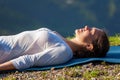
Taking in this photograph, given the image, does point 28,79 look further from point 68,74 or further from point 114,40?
point 114,40

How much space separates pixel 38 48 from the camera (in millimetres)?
6156

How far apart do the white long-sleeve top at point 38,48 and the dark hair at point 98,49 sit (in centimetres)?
31

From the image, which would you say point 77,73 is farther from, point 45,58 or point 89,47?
point 89,47

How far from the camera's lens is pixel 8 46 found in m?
6.18

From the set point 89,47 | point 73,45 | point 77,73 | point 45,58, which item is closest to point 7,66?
point 45,58

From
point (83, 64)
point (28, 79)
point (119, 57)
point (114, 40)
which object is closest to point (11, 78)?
point (28, 79)

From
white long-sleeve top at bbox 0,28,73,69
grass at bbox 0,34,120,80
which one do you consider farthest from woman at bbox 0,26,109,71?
grass at bbox 0,34,120,80

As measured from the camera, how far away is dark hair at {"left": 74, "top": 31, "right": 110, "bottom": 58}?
6325 mm

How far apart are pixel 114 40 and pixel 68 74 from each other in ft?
11.9

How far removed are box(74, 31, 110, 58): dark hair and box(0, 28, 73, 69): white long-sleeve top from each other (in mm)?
311

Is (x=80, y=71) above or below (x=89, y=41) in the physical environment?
below

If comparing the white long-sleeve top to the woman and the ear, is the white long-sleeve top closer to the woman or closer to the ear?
the woman

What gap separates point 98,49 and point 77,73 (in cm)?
92

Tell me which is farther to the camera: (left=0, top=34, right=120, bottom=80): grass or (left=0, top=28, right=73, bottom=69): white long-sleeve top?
(left=0, top=28, right=73, bottom=69): white long-sleeve top
